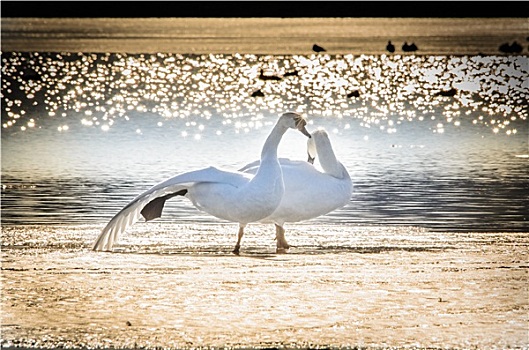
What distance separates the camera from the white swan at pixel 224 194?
29.4 feet

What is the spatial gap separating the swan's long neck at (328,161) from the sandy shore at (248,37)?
23072mm

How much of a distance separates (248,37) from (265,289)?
35.2 meters

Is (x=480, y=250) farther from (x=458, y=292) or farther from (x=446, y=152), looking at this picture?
(x=446, y=152)

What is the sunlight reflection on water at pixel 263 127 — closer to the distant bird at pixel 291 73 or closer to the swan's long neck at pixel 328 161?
the distant bird at pixel 291 73

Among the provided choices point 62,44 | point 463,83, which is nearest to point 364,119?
point 463,83

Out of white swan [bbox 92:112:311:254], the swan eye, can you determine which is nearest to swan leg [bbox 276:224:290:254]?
white swan [bbox 92:112:311:254]

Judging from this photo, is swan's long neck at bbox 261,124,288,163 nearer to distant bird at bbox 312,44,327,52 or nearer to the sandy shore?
the sandy shore

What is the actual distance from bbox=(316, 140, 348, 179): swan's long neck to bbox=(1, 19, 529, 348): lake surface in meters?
0.50

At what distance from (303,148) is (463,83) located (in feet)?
33.4

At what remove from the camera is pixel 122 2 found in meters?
80.0

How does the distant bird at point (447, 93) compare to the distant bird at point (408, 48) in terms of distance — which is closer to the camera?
the distant bird at point (447, 93)

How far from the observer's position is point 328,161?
34.1 feet

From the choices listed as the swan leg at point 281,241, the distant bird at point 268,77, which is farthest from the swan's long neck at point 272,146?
the distant bird at point 268,77

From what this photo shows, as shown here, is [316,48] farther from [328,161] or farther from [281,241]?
[281,241]
